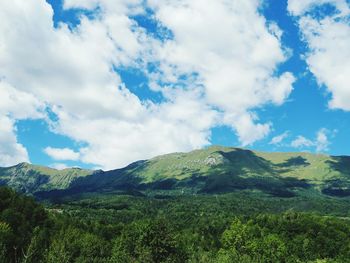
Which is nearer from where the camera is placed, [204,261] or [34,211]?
[204,261]

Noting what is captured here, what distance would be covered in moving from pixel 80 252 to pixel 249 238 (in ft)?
285

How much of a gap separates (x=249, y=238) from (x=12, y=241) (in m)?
110

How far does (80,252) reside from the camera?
141 m

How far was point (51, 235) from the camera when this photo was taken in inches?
6462

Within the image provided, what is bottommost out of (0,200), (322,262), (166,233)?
(322,262)

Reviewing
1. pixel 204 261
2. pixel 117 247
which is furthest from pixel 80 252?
pixel 204 261

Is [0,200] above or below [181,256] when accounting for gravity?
above

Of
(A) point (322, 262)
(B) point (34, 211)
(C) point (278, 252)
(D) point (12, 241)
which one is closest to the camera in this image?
(D) point (12, 241)

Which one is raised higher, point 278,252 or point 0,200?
point 0,200

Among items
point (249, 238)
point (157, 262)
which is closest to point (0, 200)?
point (157, 262)

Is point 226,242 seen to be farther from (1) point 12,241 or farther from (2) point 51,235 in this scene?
(1) point 12,241

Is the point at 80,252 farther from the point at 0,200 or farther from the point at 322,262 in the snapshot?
the point at 322,262

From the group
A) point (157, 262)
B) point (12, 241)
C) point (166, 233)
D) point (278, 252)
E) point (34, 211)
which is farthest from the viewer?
point (34, 211)

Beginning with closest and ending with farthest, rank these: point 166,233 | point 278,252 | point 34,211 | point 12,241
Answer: point 166,233, point 12,241, point 278,252, point 34,211
